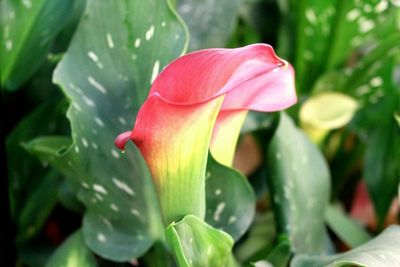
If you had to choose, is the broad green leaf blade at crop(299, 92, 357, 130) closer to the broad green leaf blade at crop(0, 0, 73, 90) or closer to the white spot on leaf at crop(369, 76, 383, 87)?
the white spot on leaf at crop(369, 76, 383, 87)

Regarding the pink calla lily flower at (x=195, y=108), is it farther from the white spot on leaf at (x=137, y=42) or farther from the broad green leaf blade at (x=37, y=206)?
the broad green leaf blade at (x=37, y=206)

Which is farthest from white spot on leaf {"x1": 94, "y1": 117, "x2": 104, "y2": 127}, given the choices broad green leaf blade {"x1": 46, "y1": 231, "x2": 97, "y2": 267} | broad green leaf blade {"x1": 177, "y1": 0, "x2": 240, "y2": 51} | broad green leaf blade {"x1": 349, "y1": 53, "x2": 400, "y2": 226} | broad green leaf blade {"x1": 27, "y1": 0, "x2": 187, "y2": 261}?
broad green leaf blade {"x1": 349, "y1": 53, "x2": 400, "y2": 226}

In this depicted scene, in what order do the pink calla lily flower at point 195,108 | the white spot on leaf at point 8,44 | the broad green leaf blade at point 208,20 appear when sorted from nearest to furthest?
the pink calla lily flower at point 195,108 < the white spot on leaf at point 8,44 < the broad green leaf blade at point 208,20

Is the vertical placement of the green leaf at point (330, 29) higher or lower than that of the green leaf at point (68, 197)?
lower

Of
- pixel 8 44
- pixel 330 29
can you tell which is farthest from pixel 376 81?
pixel 8 44

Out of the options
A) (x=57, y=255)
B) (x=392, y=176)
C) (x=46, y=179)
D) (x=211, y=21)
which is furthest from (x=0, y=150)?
(x=392, y=176)

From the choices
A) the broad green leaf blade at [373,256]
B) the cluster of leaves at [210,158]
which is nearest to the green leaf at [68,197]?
the cluster of leaves at [210,158]

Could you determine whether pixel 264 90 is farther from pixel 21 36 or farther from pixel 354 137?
pixel 354 137

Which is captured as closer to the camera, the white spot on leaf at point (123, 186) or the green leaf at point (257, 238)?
the white spot on leaf at point (123, 186)
